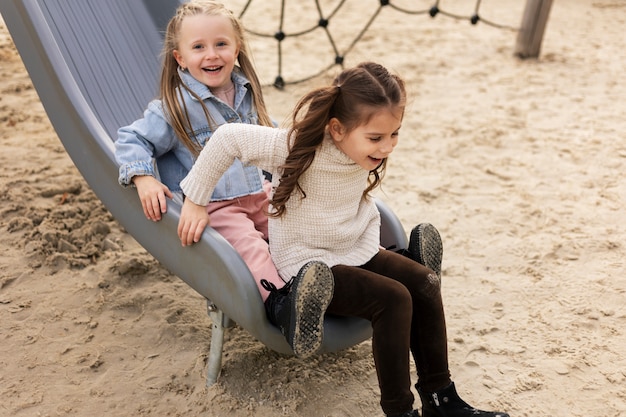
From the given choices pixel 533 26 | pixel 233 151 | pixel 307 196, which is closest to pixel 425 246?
pixel 307 196

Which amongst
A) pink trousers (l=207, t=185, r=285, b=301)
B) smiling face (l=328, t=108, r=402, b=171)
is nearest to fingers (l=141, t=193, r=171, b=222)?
pink trousers (l=207, t=185, r=285, b=301)

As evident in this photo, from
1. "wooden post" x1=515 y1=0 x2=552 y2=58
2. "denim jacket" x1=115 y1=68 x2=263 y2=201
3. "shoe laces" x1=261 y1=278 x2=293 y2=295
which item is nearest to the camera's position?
"shoe laces" x1=261 y1=278 x2=293 y2=295

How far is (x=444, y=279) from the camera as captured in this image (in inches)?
83.7

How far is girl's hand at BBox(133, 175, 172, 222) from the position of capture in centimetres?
151

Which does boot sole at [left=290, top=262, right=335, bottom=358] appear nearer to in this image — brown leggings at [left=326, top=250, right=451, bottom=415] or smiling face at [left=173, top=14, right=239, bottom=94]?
brown leggings at [left=326, top=250, right=451, bottom=415]

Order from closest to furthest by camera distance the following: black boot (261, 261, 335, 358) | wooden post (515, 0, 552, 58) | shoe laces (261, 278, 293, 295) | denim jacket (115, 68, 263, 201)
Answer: black boot (261, 261, 335, 358) < shoe laces (261, 278, 293, 295) < denim jacket (115, 68, 263, 201) < wooden post (515, 0, 552, 58)

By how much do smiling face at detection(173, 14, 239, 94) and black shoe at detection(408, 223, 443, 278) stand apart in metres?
0.56

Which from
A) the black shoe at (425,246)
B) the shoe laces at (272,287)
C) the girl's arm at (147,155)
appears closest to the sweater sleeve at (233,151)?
the girl's arm at (147,155)

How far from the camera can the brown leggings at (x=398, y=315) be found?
1389 mm

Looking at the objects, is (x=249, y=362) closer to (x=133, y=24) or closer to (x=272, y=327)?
(x=272, y=327)

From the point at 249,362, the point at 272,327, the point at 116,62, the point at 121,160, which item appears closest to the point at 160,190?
the point at 121,160

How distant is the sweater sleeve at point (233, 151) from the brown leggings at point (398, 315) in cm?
26

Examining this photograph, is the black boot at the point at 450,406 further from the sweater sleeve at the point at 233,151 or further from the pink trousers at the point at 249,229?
the sweater sleeve at the point at 233,151

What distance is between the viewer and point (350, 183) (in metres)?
1.49
